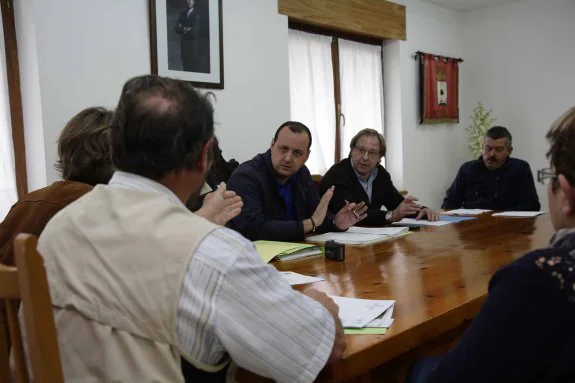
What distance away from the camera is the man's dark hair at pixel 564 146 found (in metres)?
0.77

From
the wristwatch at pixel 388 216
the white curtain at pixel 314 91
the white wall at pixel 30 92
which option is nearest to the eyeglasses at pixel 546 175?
the wristwatch at pixel 388 216

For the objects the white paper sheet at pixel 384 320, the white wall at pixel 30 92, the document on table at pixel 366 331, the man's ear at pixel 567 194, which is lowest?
the document on table at pixel 366 331

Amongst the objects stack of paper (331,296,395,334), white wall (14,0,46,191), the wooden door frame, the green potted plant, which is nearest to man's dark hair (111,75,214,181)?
stack of paper (331,296,395,334)

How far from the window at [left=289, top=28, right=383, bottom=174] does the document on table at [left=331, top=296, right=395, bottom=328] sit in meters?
3.05

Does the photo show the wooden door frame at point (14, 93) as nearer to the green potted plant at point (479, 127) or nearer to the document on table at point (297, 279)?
the document on table at point (297, 279)

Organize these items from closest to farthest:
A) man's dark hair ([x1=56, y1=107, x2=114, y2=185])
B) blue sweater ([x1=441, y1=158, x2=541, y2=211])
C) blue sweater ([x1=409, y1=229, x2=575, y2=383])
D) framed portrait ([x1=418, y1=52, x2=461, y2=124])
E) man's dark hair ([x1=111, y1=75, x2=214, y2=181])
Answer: blue sweater ([x1=409, y1=229, x2=575, y2=383])
man's dark hair ([x1=111, y1=75, x2=214, y2=181])
man's dark hair ([x1=56, y1=107, x2=114, y2=185])
blue sweater ([x1=441, y1=158, x2=541, y2=211])
framed portrait ([x1=418, y1=52, x2=461, y2=124])

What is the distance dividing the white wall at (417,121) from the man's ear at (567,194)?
4.30 metres

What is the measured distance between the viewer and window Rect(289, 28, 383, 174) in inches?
169

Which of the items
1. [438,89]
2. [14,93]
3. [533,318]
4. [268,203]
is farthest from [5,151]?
[438,89]

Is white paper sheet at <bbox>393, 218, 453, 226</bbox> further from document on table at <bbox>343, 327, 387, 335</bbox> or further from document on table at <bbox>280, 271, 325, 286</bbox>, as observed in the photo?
document on table at <bbox>343, 327, 387, 335</bbox>

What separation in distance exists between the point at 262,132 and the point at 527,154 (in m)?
3.02

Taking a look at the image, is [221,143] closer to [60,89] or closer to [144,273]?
[60,89]

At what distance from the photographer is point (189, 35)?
3336mm

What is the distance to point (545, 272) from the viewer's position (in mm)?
723
